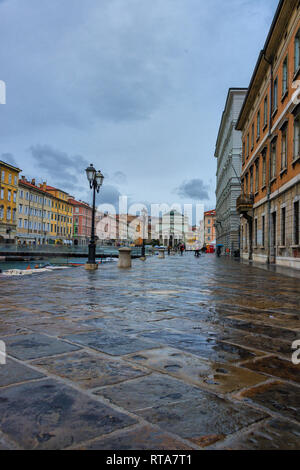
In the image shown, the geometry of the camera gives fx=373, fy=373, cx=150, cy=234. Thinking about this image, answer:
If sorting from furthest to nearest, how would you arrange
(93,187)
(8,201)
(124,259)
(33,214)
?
1. (33,214)
2. (8,201)
3. (124,259)
4. (93,187)

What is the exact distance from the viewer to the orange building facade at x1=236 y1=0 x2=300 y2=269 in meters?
16.7

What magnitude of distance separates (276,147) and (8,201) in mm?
47606

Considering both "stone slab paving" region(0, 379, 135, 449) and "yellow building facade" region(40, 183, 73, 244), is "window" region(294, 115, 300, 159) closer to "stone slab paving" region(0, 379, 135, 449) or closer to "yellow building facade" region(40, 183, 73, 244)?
"stone slab paving" region(0, 379, 135, 449)

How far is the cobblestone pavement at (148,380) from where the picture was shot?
1.71m

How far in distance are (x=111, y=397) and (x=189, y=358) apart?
3.16 feet

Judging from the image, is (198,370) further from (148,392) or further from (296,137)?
(296,137)

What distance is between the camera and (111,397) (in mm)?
2139

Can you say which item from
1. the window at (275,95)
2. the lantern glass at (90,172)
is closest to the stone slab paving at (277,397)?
the lantern glass at (90,172)

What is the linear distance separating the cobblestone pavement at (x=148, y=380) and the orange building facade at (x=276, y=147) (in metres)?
13.5

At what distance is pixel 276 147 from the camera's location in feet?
67.7

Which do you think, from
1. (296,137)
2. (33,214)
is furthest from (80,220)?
(296,137)

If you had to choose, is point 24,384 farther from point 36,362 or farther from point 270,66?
point 270,66
